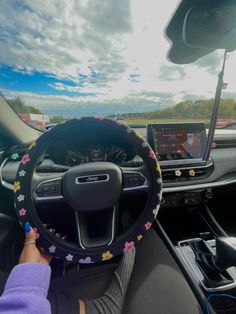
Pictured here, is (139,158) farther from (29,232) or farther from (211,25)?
(211,25)

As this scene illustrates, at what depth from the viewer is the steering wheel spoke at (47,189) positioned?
3.02 feet

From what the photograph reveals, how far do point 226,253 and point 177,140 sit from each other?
737 mm

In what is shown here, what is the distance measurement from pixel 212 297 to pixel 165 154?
0.86 m

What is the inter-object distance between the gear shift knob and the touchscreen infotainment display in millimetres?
601

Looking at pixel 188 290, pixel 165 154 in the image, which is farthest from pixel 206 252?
pixel 165 154

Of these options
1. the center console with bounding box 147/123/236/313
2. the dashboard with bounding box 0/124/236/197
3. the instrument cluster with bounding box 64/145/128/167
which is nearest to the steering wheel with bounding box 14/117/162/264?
the dashboard with bounding box 0/124/236/197

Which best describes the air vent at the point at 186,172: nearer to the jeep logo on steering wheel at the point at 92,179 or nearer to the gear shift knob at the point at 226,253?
the gear shift knob at the point at 226,253

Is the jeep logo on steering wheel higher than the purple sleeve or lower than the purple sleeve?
higher

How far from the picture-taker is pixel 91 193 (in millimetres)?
916

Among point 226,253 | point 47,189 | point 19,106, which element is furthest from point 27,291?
point 19,106

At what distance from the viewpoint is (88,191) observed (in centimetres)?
92

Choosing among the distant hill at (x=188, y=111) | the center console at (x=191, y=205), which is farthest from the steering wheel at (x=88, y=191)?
the distant hill at (x=188, y=111)

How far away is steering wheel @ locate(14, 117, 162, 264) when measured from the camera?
87 centimetres

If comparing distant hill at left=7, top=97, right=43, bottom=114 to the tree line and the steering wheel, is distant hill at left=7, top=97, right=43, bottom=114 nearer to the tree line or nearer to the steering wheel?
the tree line
